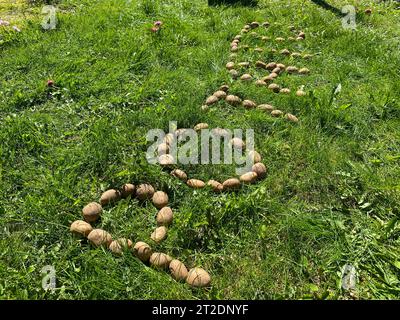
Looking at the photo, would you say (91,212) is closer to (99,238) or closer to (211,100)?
(99,238)

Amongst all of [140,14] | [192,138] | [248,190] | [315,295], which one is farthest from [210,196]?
[140,14]

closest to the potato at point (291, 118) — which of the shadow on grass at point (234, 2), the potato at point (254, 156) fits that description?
the potato at point (254, 156)

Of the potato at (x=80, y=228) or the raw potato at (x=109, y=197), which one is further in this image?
the raw potato at (x=109, y=197)

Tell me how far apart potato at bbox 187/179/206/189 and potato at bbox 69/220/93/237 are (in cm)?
76

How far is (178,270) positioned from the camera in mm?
2240

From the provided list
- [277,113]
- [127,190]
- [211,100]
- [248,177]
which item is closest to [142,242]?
[127,190]

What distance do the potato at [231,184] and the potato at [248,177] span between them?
0.06 metres

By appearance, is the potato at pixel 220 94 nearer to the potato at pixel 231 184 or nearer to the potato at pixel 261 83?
the potato at pixel 261 83

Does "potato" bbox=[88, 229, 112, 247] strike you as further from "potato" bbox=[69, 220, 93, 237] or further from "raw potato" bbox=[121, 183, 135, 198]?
"raw potato" bbox=[121, 183, 135, 198]

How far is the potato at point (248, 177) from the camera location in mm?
2826

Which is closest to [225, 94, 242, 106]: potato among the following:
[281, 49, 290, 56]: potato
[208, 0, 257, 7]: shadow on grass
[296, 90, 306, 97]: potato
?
[296, 90, 306, 97]: potato

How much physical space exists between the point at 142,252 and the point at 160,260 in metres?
0.12

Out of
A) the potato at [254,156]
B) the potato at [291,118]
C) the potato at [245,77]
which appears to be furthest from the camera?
the potato at [245,77]

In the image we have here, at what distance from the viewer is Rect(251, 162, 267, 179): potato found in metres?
2.87
